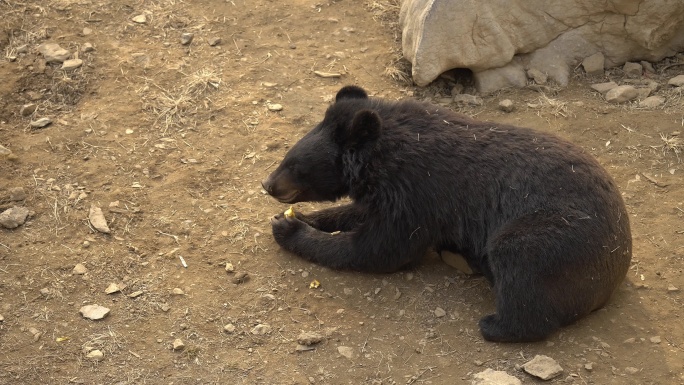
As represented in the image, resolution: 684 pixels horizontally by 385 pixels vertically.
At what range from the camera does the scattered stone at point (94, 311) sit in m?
5.84

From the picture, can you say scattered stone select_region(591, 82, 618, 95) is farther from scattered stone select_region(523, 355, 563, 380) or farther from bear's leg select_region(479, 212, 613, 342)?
scattered stone select_region(523, 355, 563, 380)

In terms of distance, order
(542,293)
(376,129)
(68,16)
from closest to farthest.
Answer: (542,293), (376,129), (68,16)

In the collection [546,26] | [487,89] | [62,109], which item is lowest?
[62,109]

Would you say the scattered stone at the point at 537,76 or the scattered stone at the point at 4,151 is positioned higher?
the scattered stone at the point at 537,76

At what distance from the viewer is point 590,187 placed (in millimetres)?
5543

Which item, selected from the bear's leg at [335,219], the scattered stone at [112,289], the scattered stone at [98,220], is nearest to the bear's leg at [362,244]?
the bear's leg at [335,219]

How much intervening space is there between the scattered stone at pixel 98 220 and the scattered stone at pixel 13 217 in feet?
1.67

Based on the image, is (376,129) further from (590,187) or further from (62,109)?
(62,109)

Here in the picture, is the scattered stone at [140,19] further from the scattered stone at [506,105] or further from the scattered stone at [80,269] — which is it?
the scattered stone at [506,105]

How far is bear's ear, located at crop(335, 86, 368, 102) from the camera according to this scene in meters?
6.50

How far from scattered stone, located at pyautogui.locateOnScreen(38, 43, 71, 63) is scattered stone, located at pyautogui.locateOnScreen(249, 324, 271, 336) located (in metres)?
4.11

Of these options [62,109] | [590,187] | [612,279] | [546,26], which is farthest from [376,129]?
[62,109]

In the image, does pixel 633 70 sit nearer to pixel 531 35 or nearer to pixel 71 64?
pixel 531 35

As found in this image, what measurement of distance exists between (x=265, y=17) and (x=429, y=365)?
16.3 ft
